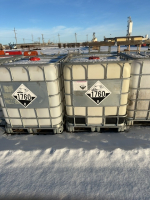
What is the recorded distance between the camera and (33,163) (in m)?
4.18

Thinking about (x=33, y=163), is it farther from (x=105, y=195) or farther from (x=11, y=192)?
(x=105, y=195)

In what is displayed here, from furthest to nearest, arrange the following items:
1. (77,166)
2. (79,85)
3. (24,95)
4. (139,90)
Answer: (139,90) → (24,95) → (79,85) → (77,166)

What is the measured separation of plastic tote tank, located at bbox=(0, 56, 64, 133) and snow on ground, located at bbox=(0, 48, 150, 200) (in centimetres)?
65

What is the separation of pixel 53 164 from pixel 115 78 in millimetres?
3651

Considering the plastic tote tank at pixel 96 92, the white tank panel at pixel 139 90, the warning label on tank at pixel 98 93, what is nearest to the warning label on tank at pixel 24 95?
the plastic tote tank at pixel 96 92

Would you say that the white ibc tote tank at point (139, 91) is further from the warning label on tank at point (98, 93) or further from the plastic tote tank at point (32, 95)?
the plastic tote tank at point (32, 95)

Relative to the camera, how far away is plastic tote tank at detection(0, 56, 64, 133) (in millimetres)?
4363

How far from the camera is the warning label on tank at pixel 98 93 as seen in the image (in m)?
4.63

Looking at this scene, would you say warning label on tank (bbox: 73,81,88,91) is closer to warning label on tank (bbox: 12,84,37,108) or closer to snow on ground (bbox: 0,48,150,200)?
warning label on tank (bbox: 12,84,37,108)

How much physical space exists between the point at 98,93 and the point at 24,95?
2.83m

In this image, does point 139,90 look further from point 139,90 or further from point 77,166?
point 77,166

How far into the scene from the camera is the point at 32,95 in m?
4.75

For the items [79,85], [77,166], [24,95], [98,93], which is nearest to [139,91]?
[98,93]

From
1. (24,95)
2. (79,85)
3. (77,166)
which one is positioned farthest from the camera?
(24,95)
